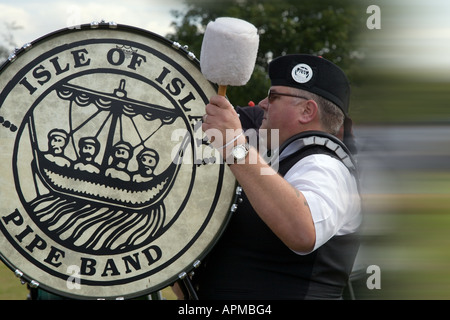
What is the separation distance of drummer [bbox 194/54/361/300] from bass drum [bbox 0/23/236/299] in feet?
0.56

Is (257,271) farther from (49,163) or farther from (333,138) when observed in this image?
(49,163)

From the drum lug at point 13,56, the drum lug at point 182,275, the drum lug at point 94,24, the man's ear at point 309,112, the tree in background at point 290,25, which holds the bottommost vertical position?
the drum lug at point 182,275

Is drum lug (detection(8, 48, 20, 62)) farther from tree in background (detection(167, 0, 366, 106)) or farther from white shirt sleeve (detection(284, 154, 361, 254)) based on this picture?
tree in background (detection(167, 0, 366, 106))

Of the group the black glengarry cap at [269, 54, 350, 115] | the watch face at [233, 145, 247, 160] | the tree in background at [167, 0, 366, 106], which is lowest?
the watch face at [233, 145, 247, 160]

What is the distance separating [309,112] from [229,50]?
69 cm

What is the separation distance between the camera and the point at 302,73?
7.26 ft

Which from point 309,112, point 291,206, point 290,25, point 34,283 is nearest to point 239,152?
point 291,206

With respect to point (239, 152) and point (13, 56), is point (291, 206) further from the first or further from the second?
point (13, 56)

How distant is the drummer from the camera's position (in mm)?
1694

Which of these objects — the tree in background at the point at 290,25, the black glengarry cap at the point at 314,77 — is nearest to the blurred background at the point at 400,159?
the black glengarry cap at the point at 314,77

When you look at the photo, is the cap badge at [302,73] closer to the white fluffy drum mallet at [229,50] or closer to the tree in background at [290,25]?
the white fluffy drum mallet at [229,50]

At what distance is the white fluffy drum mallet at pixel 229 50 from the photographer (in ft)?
5.07

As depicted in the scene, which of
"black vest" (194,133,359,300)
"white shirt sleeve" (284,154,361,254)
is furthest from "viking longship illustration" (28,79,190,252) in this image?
"white shirt sleeve" (284,154,361,254)

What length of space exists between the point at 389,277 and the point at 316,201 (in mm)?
1583
